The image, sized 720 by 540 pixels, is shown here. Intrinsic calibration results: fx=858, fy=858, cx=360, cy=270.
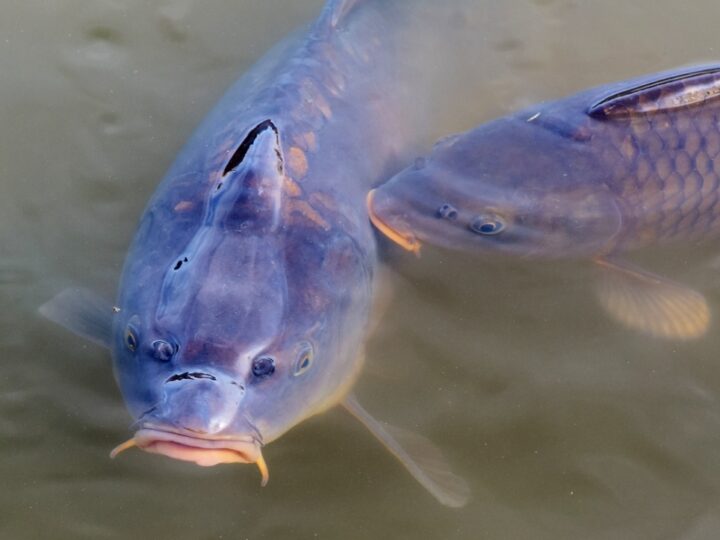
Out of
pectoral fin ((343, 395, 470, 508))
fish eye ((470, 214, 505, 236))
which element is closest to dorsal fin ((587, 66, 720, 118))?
fish eye ((470, 214, 505, 236))

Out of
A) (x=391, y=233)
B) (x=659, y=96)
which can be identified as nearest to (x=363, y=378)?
(x=391, y=233)

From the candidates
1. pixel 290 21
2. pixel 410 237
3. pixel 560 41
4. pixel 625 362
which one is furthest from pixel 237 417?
pixel 560 41

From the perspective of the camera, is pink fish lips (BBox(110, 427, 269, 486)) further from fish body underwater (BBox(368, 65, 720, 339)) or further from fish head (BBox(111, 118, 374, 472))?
fish body underwater (BBox(368, 65, 720, 339))

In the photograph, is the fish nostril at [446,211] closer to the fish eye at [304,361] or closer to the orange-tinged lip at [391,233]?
the orange-tinged lip at [391,233]

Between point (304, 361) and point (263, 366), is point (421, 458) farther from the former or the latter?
point (263, 366)

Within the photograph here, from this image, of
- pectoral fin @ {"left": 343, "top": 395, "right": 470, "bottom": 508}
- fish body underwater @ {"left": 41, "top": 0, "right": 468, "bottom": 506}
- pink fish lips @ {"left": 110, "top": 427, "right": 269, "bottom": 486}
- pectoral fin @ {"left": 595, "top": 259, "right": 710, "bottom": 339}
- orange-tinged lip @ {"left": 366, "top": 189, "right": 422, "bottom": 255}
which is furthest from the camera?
pectoral fin @ {"left": 595, "top": 259, "right": 710, "bottom": 339}

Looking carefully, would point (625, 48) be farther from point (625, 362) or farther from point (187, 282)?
point (187, 282)
